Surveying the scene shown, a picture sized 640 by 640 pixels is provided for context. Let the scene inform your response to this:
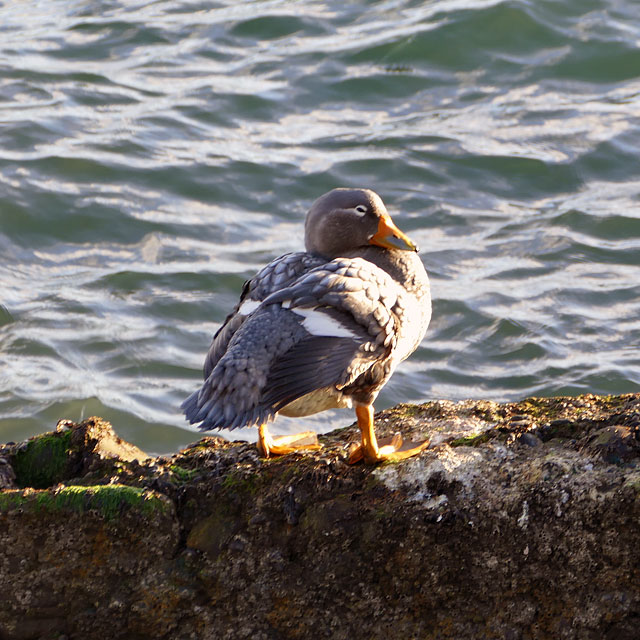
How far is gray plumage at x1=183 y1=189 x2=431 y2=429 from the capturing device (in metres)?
3.42

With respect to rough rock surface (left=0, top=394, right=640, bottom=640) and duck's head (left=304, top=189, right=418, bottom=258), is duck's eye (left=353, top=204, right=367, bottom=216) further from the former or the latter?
rough rock surface (left=0, top=394, right=640, bottom=640)

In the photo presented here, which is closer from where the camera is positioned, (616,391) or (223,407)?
(223,407)

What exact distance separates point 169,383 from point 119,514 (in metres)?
3.62

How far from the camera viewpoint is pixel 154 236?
8258mm

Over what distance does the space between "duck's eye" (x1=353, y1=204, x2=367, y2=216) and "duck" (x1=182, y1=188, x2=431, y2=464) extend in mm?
259

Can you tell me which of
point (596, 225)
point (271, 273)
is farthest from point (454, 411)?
point (596, 225)

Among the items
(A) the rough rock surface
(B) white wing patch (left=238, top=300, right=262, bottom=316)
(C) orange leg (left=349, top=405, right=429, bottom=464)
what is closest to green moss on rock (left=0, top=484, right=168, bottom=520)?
(A) the rough rock surface

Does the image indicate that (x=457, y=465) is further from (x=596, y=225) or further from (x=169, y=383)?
(x=596, y=225)

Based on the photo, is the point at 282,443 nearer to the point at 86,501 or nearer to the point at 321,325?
the point at 321,325

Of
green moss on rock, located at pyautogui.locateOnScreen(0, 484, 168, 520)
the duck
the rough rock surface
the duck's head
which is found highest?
the duck's head

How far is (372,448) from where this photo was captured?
3551 millimetres

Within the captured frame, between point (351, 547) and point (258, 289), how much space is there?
1292 mm

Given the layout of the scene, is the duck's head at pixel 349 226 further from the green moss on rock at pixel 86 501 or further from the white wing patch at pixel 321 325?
the green moss on rock at pixel 86 501

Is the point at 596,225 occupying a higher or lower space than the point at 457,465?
lower
